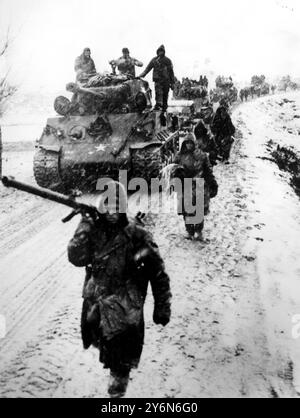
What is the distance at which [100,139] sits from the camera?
29.5ft

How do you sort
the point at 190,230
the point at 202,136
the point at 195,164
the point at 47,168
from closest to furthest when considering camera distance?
the point at 195,164 < the point at 190,230 < the point at 47,168 < the point at 202,136

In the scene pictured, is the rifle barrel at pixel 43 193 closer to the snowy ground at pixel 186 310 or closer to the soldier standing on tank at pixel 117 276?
the soldier standing on tank at pixel 117 276

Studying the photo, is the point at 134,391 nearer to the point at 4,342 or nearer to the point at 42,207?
the point at 4,342

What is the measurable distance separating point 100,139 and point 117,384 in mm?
6316

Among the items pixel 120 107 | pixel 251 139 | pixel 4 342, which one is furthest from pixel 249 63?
pixel 4 342

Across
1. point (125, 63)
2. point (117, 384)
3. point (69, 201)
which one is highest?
point (125, 63)

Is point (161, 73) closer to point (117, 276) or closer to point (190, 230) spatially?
point (190, 230)

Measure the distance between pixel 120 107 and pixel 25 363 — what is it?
22.2 ft

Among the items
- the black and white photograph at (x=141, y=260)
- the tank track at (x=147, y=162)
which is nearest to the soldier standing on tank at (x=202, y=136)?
the black and white photograph at (x=141, y=260)

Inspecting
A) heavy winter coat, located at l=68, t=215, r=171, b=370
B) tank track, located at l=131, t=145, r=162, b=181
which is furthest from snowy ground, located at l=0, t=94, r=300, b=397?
tank track, located at l=131, t=145, r=162, b=181

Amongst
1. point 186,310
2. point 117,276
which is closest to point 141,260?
point 117,276

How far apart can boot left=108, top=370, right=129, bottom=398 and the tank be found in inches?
223

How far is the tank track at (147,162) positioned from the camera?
8.56 meters

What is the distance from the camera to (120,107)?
9672 mm
